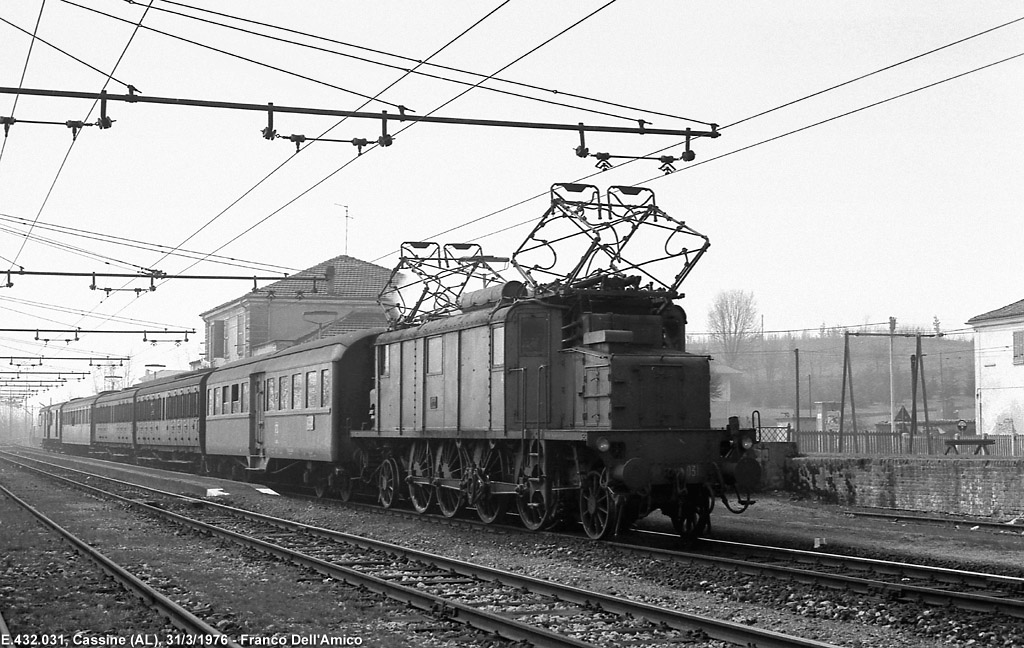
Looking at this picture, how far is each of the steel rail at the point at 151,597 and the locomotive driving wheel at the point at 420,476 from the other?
6.05 m

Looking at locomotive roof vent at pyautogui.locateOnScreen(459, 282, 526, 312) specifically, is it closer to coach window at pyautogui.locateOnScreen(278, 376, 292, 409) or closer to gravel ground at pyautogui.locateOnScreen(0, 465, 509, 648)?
gravel ground at pyautogui.locateOnScreen(0, 465, 509, 648)

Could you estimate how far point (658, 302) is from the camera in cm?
1633

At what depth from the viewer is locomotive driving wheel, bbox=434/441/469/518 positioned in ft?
60.5

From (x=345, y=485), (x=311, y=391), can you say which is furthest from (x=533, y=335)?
(x=345, y=485)

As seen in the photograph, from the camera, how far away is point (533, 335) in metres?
16.3

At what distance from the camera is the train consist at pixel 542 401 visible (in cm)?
1495

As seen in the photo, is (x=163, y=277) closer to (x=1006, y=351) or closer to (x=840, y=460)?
(x=840, y=460)

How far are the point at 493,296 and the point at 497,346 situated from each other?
1219 mm

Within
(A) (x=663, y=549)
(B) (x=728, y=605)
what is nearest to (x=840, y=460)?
(A) (x=663, y=549)

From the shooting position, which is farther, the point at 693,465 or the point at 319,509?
the point at 319,509

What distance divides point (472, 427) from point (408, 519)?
2.73 meters

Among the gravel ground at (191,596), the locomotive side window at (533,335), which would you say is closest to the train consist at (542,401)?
the locomotive side window at (533,335)

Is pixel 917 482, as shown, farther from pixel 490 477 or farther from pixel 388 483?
pixel 388 483

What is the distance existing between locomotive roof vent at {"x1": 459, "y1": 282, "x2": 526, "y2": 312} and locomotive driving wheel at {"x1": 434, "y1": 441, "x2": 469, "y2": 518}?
240 cm
